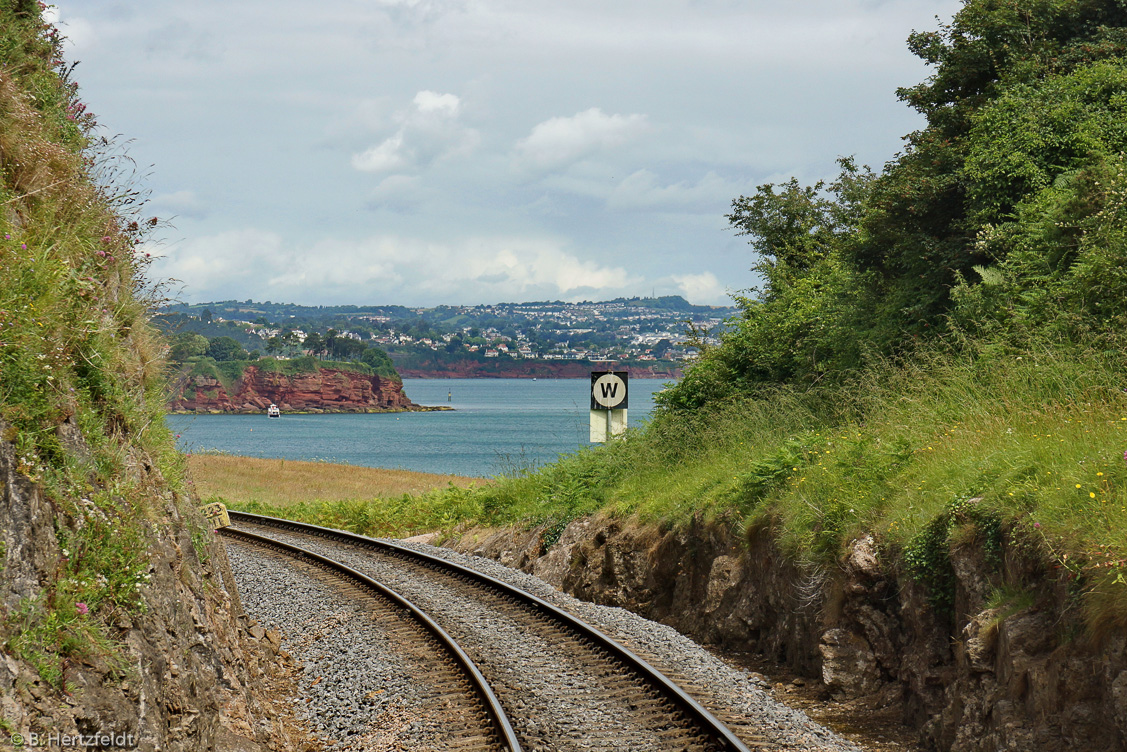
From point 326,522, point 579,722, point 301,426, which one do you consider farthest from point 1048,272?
point 301,426

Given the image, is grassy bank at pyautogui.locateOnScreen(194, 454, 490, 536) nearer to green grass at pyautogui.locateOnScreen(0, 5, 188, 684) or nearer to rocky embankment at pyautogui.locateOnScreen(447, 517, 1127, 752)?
green grass at pyautogui.locateOnScreen(0, 5, 188, 684)

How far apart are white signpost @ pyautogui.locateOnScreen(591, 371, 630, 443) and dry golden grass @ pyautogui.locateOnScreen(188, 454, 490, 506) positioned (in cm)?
1517

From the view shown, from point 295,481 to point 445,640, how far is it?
36.3 meters

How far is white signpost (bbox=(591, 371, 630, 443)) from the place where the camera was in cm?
1975

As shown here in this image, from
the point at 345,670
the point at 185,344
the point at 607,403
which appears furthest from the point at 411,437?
the point at 345,670

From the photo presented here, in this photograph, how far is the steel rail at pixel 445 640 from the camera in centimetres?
738

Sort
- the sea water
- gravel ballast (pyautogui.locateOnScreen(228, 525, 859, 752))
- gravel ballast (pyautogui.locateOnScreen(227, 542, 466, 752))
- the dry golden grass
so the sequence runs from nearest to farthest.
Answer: gravel ballast (pyautogui.locateOnScreen(228, 525, 859, 752)) < gravel ballast (pyautogui.locateOnScreen(227, 542, 466, 752)) < the dry golden grass < the sea water

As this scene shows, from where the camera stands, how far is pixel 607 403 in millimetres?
19734

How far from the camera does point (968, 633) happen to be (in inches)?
273

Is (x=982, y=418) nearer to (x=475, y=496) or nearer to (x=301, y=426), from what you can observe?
(x=475, y=496)

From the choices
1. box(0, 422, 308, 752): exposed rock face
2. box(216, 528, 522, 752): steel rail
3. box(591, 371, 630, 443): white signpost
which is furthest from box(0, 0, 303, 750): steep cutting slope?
box(591, 371, 630, 443): white signpost

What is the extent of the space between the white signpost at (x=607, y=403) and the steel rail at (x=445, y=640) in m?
6.68

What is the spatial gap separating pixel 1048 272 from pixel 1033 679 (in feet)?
23.8

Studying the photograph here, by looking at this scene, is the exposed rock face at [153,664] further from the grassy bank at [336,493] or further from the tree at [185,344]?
the grassy bank at [336,493]
